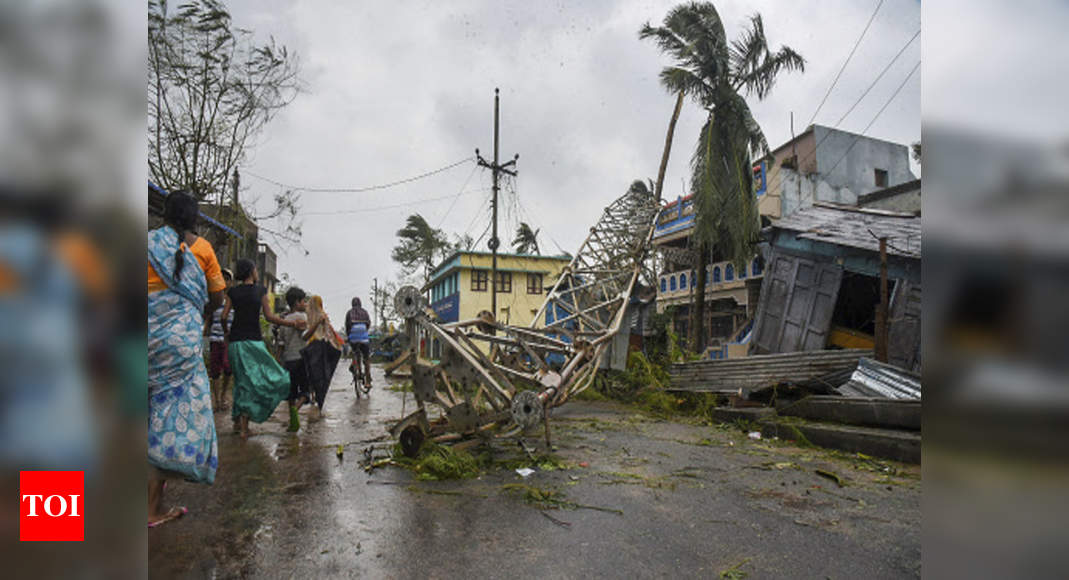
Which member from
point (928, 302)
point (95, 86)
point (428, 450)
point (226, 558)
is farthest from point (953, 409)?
point (428, 450)

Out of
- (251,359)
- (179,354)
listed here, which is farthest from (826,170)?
(179,354)

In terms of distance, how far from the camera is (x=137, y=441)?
1.01m

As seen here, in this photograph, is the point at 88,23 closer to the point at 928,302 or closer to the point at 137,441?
the point at 137,441

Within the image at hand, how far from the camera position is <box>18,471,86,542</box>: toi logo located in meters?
0.86

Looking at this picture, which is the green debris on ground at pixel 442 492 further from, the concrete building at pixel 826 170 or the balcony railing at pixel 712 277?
the concrete building at pixel 826 170

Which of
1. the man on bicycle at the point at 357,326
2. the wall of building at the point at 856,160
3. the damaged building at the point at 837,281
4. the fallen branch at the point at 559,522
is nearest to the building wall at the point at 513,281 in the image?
the wall of building at the point at 856,160

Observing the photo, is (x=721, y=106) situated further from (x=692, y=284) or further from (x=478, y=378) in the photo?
(x=478, y=378)

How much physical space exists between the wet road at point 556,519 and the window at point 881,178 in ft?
68.1

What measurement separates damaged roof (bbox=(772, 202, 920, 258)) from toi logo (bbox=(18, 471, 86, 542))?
9.93 metres

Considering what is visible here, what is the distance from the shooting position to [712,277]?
20.3 meters

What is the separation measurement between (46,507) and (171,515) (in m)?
2.77

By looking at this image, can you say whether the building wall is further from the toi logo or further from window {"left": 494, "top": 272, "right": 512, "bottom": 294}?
the toi logo

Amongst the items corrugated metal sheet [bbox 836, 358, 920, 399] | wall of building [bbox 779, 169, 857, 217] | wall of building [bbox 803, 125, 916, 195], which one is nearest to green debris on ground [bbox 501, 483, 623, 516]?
corrugated metal sheet [bbox 836, 358, 920, 399]

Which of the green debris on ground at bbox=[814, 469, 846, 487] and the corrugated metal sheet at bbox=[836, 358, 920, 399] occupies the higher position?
the corrugated metal sheet at bbox=[836, 358, 920, 399]
